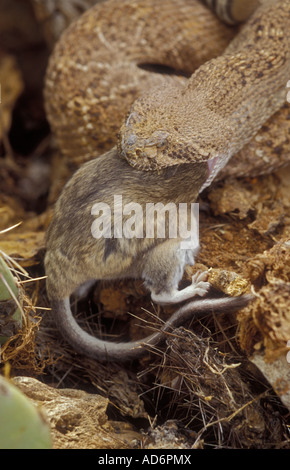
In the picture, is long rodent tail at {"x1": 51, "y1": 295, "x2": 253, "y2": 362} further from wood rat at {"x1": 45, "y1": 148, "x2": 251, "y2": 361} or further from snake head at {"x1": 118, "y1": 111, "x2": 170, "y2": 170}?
snake head at {"x1": 118, "y1": 111, "x2": 170, "y2": 170}

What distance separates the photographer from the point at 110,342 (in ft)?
7.63

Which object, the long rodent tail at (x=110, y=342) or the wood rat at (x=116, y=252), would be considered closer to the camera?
the long rodent tail at (x=110, y=342)

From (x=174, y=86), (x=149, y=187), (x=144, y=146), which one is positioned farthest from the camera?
(x=174, y=86)

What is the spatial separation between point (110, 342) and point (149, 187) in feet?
2.41

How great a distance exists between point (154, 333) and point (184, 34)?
1.84m

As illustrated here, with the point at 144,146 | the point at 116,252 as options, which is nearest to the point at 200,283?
the point at 116,252

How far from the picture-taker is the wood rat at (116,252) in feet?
7.29

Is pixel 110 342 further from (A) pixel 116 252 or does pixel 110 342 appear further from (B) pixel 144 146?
(B) pixel 144 146

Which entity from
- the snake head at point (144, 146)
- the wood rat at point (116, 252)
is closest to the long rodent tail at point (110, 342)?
the wood rat at point (116, 252)

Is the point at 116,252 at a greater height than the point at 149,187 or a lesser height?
lesser

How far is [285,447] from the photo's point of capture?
6.27ft

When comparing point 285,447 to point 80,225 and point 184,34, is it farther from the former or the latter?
point 184,34

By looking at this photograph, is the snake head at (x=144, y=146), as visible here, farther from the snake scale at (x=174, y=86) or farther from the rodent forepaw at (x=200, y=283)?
the rodent forepaw at (x=200, y=283)

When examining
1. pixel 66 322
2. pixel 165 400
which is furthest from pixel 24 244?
pixel 165 400
